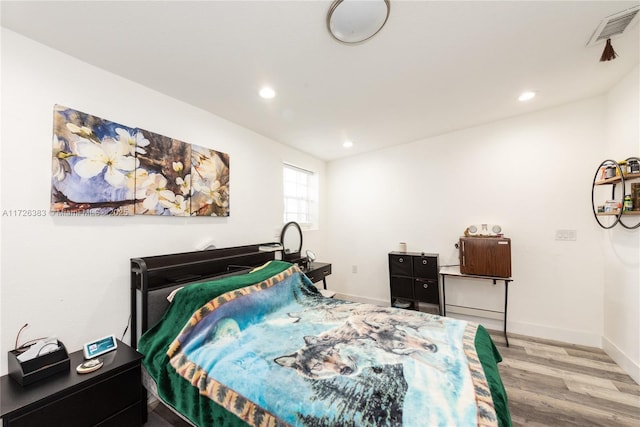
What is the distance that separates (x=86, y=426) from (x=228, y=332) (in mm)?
814

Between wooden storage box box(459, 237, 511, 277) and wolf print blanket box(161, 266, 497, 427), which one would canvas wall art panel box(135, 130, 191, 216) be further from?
wooden storage box box(459, 237, 511, 277)

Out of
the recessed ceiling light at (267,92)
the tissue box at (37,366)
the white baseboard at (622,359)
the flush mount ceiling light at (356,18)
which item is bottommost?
the white baseboard at (622,359)

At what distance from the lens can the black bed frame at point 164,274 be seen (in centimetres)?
177

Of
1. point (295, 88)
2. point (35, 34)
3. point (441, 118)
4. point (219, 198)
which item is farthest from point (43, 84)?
point (441, 118)

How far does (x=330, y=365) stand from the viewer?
1299 millimetres

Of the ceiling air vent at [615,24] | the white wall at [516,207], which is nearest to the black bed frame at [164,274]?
the white wall at [516,207]

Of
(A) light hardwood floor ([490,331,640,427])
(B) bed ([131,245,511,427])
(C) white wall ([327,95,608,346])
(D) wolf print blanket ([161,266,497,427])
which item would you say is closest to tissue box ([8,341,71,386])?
(B) bed ([131,245,511,427])

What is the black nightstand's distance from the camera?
1161 millimetres

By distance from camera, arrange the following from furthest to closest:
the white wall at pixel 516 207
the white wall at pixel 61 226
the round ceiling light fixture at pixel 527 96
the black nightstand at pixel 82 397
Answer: the white wall at pixel 516 207
the round ceiling light fixture at pixel 527 96
the white wall at pixel 61 226
the black nightstand at pixel 82 397

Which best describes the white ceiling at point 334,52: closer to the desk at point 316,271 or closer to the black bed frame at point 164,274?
the black bed frame at point 164,274

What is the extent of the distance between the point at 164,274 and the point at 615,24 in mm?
3561

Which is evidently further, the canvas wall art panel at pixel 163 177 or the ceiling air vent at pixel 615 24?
the canvas wall art panel at pixel 163 177

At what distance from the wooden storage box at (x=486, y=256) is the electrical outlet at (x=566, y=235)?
1.79 feet

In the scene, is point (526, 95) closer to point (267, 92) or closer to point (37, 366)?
point (267, 92)
